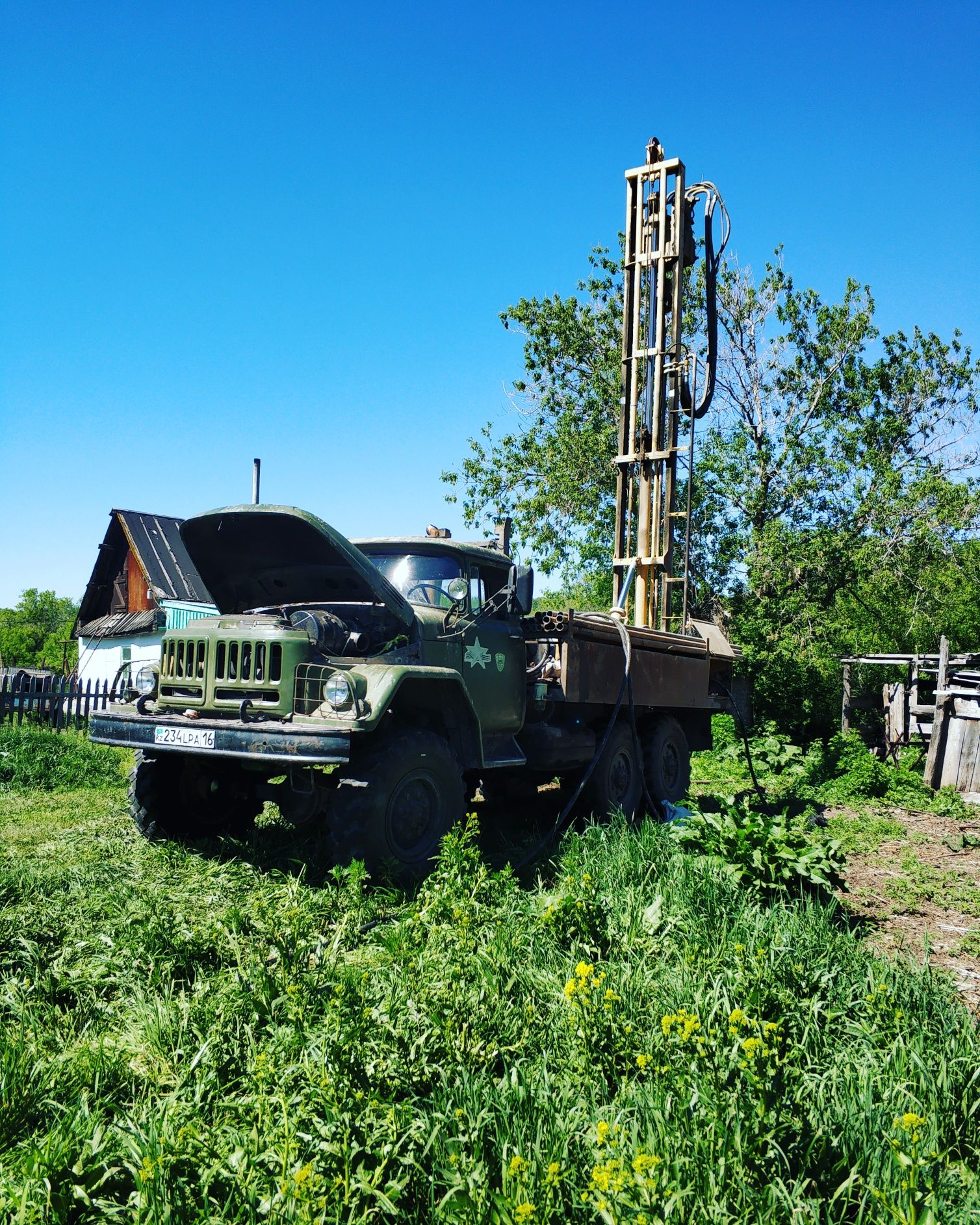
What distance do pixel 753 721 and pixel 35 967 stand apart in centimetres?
1612

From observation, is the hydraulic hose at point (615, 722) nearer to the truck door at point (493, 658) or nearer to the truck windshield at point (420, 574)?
the truck door at point (493, 658)

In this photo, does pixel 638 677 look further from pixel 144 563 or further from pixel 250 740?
pixel 144 563

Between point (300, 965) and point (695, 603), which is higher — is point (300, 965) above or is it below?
below

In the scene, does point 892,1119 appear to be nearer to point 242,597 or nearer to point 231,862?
point 231,862

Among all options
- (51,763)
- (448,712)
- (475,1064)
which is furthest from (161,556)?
(475,1064)

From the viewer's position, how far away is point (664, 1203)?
6.73 feet

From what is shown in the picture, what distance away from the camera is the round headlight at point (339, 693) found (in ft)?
16.8

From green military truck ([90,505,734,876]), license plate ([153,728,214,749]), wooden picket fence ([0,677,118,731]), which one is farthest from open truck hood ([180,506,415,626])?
wooden picket fence ([0,677,118,731])

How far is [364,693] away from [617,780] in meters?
3.77

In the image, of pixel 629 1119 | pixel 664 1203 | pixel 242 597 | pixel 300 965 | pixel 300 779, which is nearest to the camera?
pixel 664 1203

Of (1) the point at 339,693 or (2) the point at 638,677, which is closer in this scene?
(1) the point at 339,693

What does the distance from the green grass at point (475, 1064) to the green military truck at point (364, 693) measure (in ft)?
2.91

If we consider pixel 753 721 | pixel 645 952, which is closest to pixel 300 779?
pixel 645 952

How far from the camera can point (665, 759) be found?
928 cm
